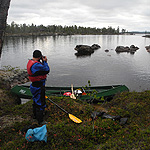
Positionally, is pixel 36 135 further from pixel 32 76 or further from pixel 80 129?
pixel 32 76

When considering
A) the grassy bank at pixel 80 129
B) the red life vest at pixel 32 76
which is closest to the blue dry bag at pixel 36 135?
the grassy bank at pixel 80 129

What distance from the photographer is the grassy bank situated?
16.8 feet

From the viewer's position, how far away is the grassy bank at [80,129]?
5.11m

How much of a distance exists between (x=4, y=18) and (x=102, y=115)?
626cm

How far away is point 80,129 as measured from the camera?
604 centimetres

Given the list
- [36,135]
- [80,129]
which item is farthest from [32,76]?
[80,129]

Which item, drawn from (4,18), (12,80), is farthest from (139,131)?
(12,80)

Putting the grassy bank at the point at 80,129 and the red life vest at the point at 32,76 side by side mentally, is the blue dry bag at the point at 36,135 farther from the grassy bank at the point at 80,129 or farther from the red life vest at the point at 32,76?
the red life vest at the point at 32,76

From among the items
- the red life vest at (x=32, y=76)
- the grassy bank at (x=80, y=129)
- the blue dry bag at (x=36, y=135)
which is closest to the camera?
the blue dry bag at (x=36, y=135)

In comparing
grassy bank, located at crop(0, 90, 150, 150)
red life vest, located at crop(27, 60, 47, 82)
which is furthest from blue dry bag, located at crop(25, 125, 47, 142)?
red life vest, located at crop(27, 60, 47, 82)

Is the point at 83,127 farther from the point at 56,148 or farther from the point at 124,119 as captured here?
the point at 124,119

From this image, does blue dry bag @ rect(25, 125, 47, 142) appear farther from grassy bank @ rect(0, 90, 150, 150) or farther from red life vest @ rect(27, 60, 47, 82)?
red life vest @ rect(27, 60, 47, 82)

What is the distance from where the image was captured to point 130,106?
7957mm

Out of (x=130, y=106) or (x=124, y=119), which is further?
(x=130, y=106)
